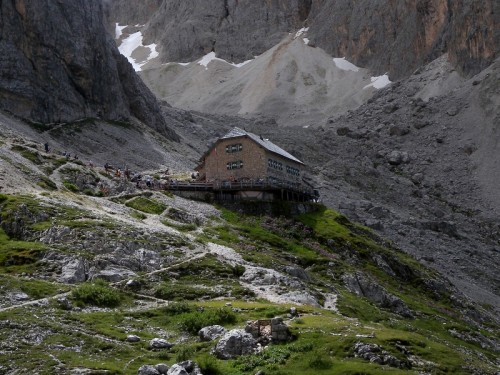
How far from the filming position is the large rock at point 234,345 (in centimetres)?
3294

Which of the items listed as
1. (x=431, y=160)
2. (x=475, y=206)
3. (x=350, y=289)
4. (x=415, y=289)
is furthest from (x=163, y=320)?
(x=431, y=160)

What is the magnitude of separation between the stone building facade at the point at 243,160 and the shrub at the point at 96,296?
142 ft

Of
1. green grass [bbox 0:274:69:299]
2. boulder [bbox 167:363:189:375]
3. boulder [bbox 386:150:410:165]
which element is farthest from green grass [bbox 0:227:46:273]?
boulder [bbox 386:150:410:165]

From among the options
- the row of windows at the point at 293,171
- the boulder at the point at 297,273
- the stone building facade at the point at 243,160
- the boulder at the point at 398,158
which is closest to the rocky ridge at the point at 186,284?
the boulder at the point at 297,273

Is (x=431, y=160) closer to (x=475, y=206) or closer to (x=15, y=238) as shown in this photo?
(x=475, y=206)

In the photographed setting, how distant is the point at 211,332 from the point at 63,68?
347 ft

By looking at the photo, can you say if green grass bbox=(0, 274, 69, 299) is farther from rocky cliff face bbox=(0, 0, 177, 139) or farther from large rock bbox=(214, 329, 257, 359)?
rocky cliff face bbox=(0, 0, 177, 139)

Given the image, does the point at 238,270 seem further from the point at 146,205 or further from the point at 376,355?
the point at 376,355

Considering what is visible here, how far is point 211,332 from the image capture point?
36.2 meters

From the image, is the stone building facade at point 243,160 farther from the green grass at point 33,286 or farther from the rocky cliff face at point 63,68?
the rocky cliff face at point 63,68

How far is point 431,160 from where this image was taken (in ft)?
503

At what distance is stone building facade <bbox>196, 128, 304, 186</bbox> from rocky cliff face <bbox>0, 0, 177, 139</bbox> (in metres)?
45.1

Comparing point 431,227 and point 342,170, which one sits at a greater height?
point 342,170

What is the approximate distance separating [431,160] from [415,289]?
85552mm
